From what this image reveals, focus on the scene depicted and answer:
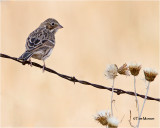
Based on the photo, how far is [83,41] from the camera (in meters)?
13.6

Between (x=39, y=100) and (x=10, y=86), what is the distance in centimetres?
74

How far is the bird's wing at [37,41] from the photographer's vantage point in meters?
7.79

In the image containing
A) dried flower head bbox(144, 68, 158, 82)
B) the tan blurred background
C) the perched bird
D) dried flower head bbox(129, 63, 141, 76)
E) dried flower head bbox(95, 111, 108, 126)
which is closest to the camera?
dried flower head bbox(95, 111, 108, 126)

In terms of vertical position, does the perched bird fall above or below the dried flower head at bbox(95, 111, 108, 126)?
above

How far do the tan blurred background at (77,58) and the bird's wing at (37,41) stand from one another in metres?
2.42

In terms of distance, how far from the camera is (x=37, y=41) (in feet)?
26.5

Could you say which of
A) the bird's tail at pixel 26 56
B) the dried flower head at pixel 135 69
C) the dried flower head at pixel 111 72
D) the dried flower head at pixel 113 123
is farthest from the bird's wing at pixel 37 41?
the dried flower head at pixel 113 123

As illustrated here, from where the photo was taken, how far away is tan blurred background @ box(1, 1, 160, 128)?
1052 cm

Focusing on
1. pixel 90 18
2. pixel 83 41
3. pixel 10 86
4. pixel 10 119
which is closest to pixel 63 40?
pixel 83 41

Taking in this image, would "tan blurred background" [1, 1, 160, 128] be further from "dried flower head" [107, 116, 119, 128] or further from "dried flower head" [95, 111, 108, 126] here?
"dried flower head" [107, 116, 119, 128]

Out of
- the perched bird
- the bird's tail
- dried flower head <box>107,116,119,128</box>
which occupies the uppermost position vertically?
the perched bird

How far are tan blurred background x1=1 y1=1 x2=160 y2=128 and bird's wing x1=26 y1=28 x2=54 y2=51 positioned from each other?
242 centimetres

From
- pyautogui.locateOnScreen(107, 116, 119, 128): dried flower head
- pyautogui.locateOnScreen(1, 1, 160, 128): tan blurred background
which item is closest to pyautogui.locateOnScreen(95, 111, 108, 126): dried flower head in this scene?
pyautogui.locateOnScreen(107, 116, 119, 128): dried flower head

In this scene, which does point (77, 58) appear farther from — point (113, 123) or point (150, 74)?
point (113, 123)
